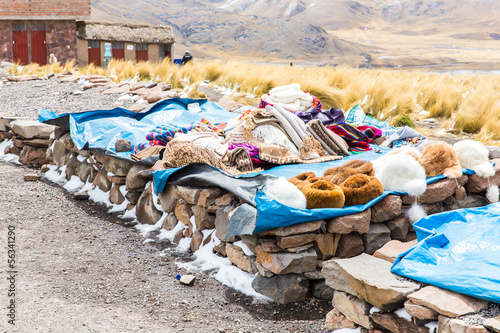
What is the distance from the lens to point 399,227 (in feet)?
13.1

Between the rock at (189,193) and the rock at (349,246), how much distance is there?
1399mm

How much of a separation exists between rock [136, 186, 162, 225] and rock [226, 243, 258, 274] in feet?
4.44

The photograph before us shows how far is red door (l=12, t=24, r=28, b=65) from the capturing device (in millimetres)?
20062

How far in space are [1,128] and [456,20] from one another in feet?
506

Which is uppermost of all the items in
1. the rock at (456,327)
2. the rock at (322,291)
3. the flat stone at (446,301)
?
the flat stone at (446,301)

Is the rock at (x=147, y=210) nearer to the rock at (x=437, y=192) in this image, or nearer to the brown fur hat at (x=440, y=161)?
the rock at (x=437, y=192)

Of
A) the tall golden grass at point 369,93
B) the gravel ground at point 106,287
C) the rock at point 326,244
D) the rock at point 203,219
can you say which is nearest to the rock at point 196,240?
the rock at point 203,219

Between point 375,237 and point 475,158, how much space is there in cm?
143

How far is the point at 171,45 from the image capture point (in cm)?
2366

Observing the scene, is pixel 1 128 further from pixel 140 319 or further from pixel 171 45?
pixel 171 45

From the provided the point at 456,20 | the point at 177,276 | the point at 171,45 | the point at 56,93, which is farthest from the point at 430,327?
the point at 456,20

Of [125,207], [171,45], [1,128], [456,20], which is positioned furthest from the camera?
[456,20]

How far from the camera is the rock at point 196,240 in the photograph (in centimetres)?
449

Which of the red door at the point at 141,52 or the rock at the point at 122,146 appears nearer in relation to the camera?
the rock at the point at 122,146
